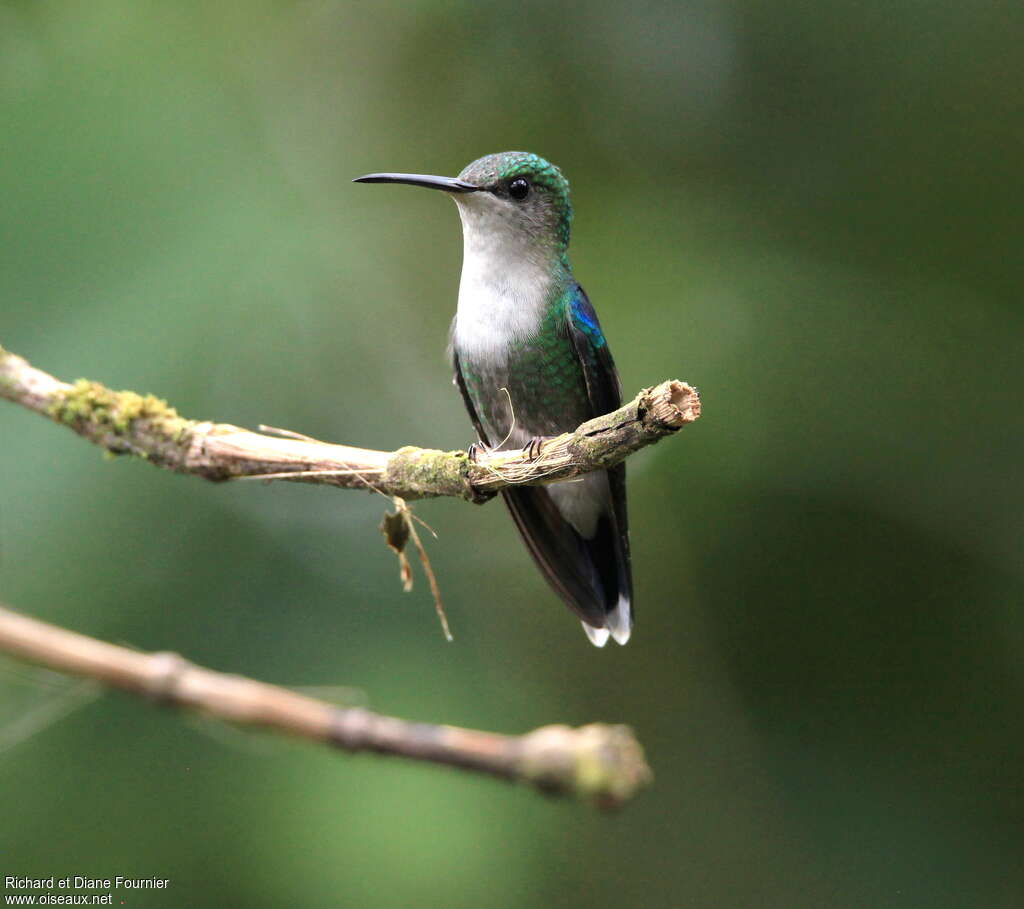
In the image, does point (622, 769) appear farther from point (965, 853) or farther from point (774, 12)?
point (774, 12)

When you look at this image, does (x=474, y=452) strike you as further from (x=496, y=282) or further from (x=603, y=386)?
(x=496, y=282)

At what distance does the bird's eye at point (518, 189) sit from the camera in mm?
3955

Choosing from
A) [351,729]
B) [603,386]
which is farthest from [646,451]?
[351,729]

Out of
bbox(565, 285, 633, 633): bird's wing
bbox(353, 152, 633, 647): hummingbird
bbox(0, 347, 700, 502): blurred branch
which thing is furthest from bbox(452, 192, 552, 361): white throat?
bbox(0, 347, 700, 502): blurred branch

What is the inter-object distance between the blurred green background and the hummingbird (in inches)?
→ 14.7

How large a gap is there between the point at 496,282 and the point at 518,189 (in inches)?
16.7

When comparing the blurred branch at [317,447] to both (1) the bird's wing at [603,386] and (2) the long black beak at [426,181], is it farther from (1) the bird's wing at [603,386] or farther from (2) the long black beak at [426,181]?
(2) the long black beak at [426,181]

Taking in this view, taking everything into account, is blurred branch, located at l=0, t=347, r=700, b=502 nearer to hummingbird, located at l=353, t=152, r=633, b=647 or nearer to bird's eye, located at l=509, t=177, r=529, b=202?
hummingbird, located at l=353, t=152, r=633, b=647

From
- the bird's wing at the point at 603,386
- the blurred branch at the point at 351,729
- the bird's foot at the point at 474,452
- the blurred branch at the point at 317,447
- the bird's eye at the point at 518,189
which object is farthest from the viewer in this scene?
the bird's eye at the point at 518,189

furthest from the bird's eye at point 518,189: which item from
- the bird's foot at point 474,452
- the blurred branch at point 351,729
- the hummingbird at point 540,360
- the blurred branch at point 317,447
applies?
the blurred branch at point 351,729

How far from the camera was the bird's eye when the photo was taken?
3955 millimetres

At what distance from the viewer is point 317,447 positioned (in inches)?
104

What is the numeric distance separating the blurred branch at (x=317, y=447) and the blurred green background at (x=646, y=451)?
106cm

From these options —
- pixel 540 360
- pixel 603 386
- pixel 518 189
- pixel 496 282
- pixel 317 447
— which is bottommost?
pixel 317 447
